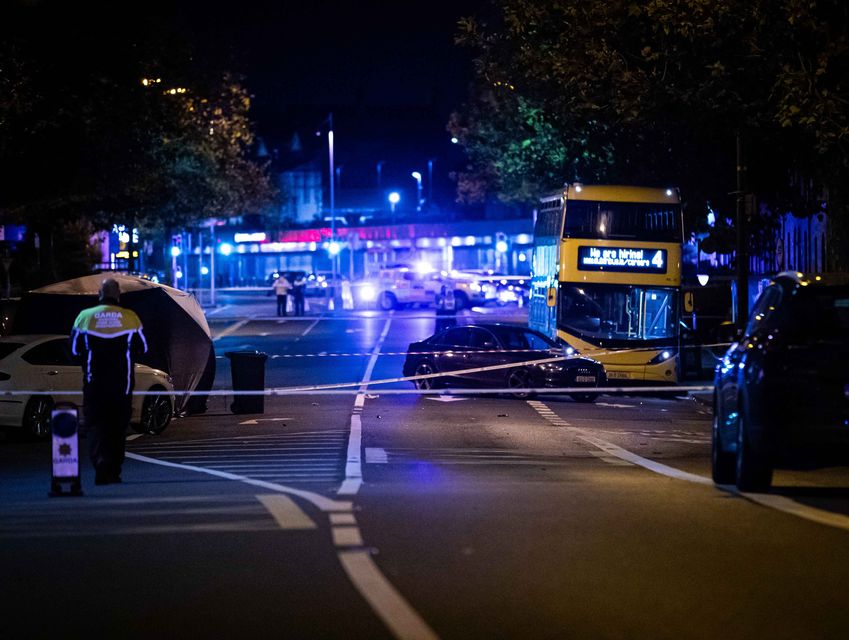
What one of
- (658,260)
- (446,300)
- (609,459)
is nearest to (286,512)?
(609,459)

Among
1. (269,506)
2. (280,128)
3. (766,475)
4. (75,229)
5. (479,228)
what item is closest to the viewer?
(269,506)

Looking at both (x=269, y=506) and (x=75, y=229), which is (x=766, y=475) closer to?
(x=269, y=506)

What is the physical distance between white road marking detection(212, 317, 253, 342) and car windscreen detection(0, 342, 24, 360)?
2572cm

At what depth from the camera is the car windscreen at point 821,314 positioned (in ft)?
35.0

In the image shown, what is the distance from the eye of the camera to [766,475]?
37.1 feet

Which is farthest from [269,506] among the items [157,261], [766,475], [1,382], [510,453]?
[157,261]

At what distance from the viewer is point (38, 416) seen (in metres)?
18.9

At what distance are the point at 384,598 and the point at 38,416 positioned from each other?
12708 mm

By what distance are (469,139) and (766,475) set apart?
57094 mm

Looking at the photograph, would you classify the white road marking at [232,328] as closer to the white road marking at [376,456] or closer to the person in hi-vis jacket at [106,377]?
the white road marking at [376,456]

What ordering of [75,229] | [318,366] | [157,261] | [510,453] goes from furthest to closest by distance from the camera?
[157,261]
[75,229]
[318,366]
[510,453]

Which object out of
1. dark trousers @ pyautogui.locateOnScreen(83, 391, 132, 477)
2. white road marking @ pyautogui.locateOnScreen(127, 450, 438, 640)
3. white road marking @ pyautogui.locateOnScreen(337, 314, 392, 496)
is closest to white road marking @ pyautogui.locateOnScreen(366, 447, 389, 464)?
white road marking @ pyautogui.locateOnScreen(337, 314, 392, 496)

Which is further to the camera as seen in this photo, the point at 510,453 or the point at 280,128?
the point at 280,128

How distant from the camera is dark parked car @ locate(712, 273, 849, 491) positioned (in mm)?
10445
